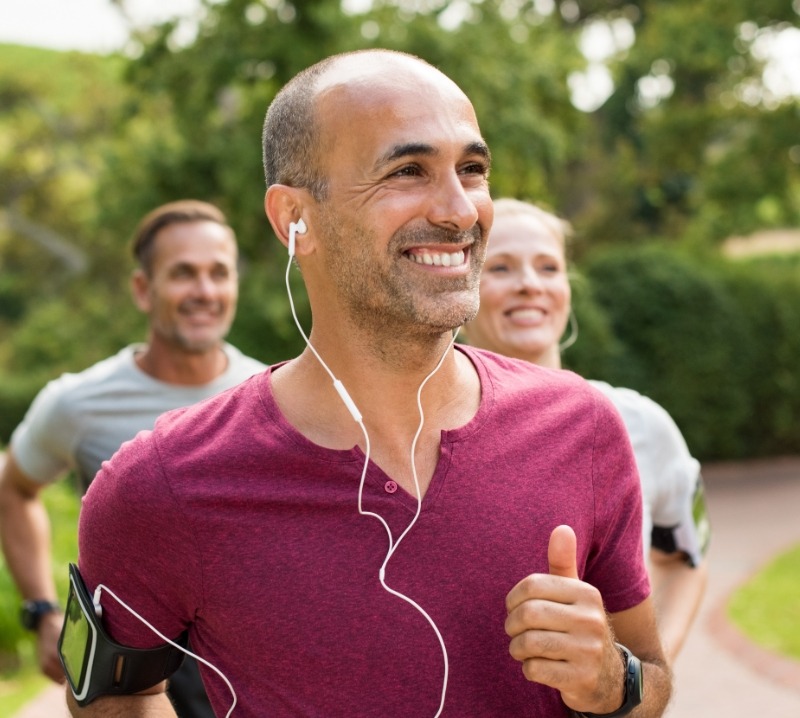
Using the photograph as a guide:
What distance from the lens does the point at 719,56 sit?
17.2 meters

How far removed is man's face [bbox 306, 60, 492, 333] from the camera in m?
2.07

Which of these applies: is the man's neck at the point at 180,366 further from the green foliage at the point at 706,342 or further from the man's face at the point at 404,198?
the green foliage at the point at 706,342

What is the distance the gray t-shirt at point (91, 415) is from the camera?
4.36 m

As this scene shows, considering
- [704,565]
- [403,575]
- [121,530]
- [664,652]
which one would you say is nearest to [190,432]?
[121,530]

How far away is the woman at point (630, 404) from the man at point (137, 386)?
122 centimetres

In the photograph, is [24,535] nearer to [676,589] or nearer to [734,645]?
[676,589]

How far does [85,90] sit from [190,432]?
30.2m

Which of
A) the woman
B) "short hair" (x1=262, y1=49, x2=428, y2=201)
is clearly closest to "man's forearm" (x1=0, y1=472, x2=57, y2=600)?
the woman

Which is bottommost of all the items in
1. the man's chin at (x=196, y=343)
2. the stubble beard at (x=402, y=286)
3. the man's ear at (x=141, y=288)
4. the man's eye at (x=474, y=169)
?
the man's chin at (x=196, y=343)

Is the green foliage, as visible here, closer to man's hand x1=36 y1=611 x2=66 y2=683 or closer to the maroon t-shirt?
man's hand x1=36 y1=611 x2=66 y2=683

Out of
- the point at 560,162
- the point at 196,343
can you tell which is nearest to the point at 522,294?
the point at 196,343

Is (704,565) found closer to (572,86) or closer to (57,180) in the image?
(572,86)

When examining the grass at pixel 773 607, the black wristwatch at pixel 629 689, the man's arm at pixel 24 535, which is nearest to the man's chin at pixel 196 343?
the man's arm at pixel 24 535

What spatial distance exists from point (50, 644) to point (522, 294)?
2152mm
